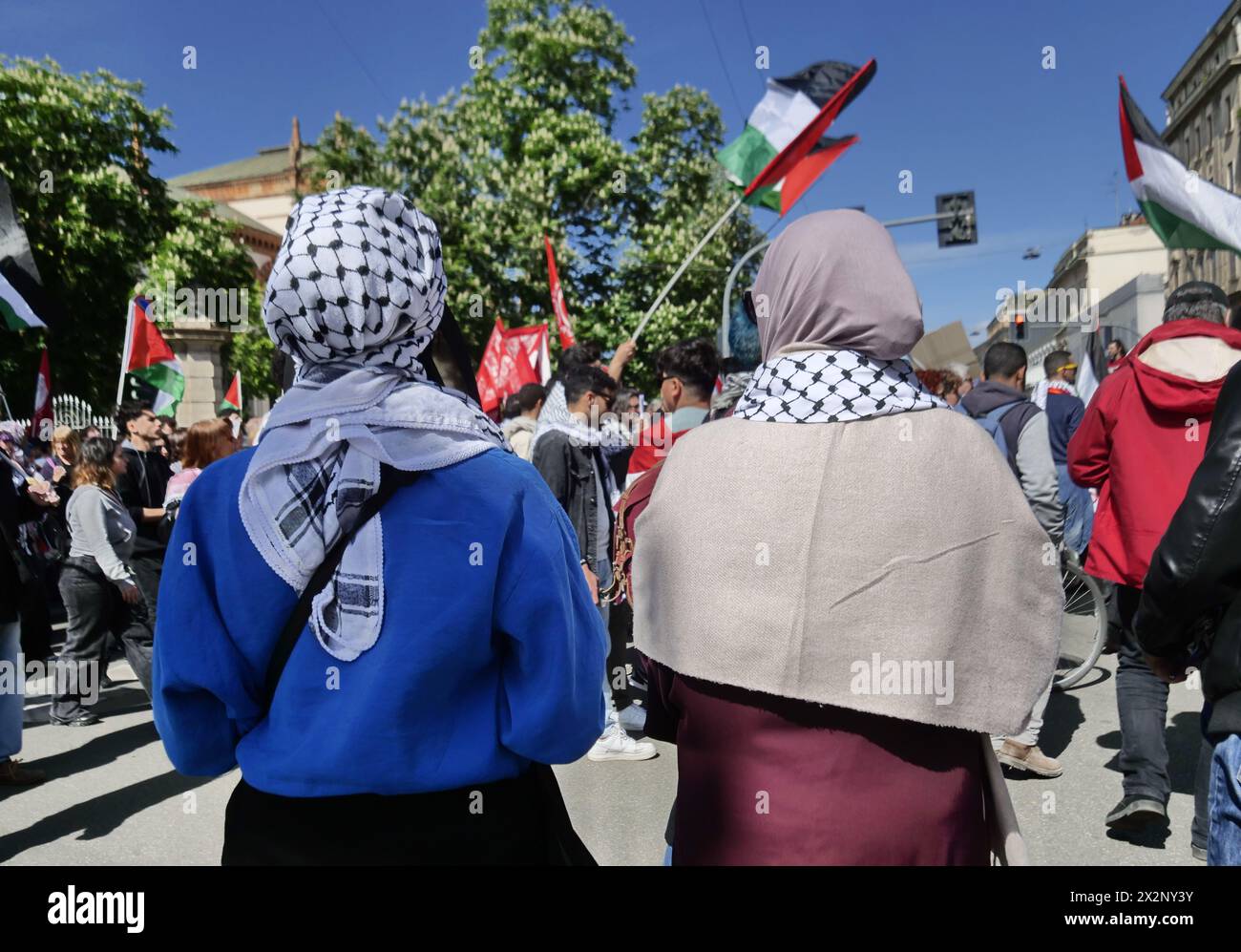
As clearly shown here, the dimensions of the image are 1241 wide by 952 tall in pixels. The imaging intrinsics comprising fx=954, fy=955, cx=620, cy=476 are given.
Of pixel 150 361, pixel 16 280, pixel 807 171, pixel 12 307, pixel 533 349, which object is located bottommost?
pixel 12 307

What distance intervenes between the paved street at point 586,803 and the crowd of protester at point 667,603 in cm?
225

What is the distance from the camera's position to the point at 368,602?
1592mm

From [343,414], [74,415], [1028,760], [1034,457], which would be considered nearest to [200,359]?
[74,415]

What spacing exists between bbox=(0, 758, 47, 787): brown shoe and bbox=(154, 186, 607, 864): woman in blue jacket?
4599 mm

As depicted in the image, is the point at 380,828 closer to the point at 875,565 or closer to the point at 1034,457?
the point at 875,565

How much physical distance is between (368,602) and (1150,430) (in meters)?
3.67

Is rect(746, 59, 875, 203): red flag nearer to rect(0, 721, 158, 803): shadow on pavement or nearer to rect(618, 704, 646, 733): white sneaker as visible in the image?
rect(618, 704, 646, 733): white sneaker

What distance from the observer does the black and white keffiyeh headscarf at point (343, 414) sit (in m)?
1.61

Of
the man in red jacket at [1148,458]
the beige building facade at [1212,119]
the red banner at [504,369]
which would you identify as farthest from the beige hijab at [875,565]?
the beige building facade at [1212,119]

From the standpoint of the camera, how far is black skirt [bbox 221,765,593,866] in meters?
1.63

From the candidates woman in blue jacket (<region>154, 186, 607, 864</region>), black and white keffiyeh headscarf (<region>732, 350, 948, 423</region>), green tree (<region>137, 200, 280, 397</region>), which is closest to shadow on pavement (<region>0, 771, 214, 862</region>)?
woman in blue jacket (<region>154, 186, 607, 864</region>)

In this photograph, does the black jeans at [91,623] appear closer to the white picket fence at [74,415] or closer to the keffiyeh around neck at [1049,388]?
the keffiyeh around neck at [1049,388]

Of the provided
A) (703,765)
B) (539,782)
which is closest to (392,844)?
(539,782)
